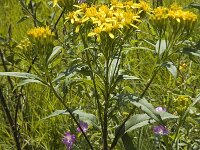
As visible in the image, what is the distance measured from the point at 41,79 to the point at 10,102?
Result: 1099 mm

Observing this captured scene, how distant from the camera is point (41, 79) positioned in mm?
1213

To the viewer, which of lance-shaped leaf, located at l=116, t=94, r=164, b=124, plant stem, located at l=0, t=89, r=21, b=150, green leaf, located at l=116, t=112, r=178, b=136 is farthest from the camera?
plant stem, located at l=0, t=89, r=21, b=150

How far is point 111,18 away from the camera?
1.16 m

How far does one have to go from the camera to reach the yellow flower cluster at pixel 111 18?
3.65 ft

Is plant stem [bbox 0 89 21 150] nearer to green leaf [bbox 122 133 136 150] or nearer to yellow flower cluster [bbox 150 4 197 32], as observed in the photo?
green leaf [bbox 122 133 136 150]

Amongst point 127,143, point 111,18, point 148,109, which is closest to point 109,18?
point 111,18

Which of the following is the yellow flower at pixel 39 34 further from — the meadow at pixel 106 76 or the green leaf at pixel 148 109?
the green leaf at pixel 148 109

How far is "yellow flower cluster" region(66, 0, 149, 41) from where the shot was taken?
3.65ft

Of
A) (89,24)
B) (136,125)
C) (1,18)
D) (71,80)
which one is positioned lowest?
(1,18)

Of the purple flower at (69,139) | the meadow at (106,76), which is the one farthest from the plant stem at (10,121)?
the purple flower at (69,139)

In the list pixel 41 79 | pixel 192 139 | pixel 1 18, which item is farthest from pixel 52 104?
pixel 1 18

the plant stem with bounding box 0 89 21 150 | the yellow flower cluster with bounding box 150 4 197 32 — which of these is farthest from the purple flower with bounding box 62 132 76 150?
the yellow flower cluster with bounding box 150 4 197 32

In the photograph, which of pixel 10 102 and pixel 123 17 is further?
pixel 10 102

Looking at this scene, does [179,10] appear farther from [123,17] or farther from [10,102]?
[10,102]
